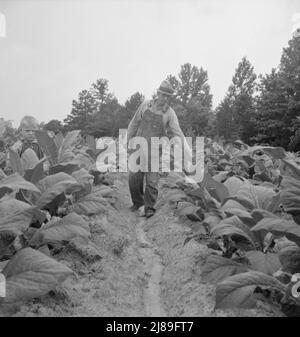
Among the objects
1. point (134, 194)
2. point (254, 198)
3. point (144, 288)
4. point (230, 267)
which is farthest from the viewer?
point (134, 194)

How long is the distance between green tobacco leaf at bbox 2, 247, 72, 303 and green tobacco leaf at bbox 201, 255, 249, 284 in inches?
37.1

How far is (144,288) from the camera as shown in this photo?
10.9 feet

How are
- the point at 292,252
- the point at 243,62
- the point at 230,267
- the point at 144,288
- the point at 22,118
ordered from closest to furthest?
the point at 292,252, the point at 230,267, the point at 144,288, the point at 22,118, the point at 243,62

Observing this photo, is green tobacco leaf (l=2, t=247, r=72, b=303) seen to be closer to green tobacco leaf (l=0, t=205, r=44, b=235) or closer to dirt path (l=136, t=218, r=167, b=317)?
green tobacco leaf (l=0, t=205, r=44, b=235)

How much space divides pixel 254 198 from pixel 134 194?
4.14 metres

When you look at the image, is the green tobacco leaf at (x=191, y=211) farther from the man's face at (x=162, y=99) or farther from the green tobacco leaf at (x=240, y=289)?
the man's face at (x=162, y=99)

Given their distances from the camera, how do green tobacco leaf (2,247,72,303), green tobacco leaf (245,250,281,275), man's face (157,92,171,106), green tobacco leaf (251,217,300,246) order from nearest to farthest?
green tobacco leaf (2,247,72,303) → green tobacco leaf (251,217,300,246) → green tobacco leaf (245,250,281,275) → man's face (157,92,171,106)

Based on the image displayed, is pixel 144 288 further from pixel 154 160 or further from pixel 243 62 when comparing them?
pixel 243 62

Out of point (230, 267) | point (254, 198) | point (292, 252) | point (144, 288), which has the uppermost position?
point (254, 198)

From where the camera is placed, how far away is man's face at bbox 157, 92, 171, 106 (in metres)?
6.06

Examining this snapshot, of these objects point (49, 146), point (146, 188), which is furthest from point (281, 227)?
point (146, 188)

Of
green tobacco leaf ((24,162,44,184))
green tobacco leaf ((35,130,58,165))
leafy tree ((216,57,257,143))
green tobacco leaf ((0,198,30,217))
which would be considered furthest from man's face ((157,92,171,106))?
leafy tree ((216,57,257,143))

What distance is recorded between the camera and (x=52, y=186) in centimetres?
267
